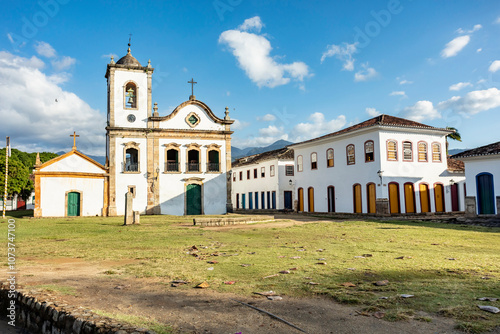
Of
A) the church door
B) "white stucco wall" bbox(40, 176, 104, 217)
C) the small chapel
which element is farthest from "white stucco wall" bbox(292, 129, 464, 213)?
"white stucco wall" bbox(40, 176, 104, 217)

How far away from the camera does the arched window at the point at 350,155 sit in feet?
90.6

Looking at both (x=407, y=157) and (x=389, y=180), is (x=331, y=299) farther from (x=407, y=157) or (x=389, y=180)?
(x=407, y=157)

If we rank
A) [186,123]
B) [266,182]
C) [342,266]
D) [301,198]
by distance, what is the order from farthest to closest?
[266,182] → [301,198] → [186,123] → [342,266]

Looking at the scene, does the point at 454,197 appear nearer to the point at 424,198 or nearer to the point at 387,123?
the point at 424,198

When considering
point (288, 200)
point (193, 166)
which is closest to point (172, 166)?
point (193, 166)

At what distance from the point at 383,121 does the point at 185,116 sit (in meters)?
15.3

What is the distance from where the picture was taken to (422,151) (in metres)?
27.1

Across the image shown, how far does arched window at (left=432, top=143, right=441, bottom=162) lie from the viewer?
27547 mm

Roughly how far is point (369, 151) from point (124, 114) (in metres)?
18.7

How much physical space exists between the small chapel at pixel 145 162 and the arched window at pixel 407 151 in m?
13.7

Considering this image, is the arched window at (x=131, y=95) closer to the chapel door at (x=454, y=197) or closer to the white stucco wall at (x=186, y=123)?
the white stucco wall at (x=186, y=123)

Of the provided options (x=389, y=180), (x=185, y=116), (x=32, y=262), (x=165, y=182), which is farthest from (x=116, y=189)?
(x=32, y=262)

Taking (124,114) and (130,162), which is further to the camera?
(130,162)

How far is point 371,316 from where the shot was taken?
3.99m
